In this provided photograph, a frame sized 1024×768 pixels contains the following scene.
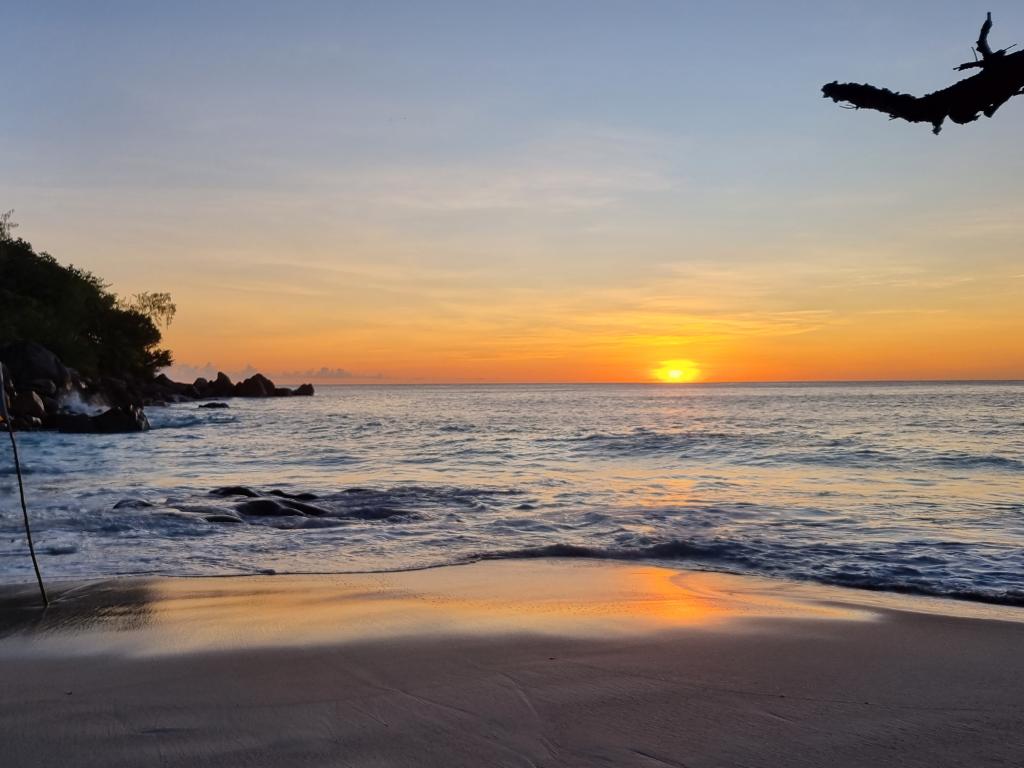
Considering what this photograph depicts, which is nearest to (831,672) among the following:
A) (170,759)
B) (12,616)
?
(170,759)

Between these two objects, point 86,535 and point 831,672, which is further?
point 86,535

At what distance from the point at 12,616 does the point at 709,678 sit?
5.07 metres

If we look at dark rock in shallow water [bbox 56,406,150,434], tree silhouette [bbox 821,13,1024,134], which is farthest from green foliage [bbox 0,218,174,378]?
tree silhouette [bbox 821,13,1024,134]

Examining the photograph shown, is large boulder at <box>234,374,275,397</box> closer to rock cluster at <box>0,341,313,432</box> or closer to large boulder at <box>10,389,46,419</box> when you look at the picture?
rock cluster at <box>0,341,313,432</box>

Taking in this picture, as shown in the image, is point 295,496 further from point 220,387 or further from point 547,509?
point 220,387

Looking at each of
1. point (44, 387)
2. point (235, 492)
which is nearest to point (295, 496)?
point (235, 492)

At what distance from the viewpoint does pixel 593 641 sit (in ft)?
17.2

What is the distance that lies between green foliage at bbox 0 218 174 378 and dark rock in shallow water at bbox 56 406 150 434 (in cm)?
1347

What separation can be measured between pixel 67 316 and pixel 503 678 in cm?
6087

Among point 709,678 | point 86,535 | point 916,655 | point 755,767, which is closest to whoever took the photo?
point 755,767

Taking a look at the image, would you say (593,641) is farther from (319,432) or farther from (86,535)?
(319,432)

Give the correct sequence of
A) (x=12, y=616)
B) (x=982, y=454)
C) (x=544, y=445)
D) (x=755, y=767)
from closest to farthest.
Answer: (x=755, y=767), (x=12, y=616), (x=982, y=454), (x=544, y=445)

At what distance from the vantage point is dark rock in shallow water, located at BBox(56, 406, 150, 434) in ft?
111

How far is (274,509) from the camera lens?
11984mm
